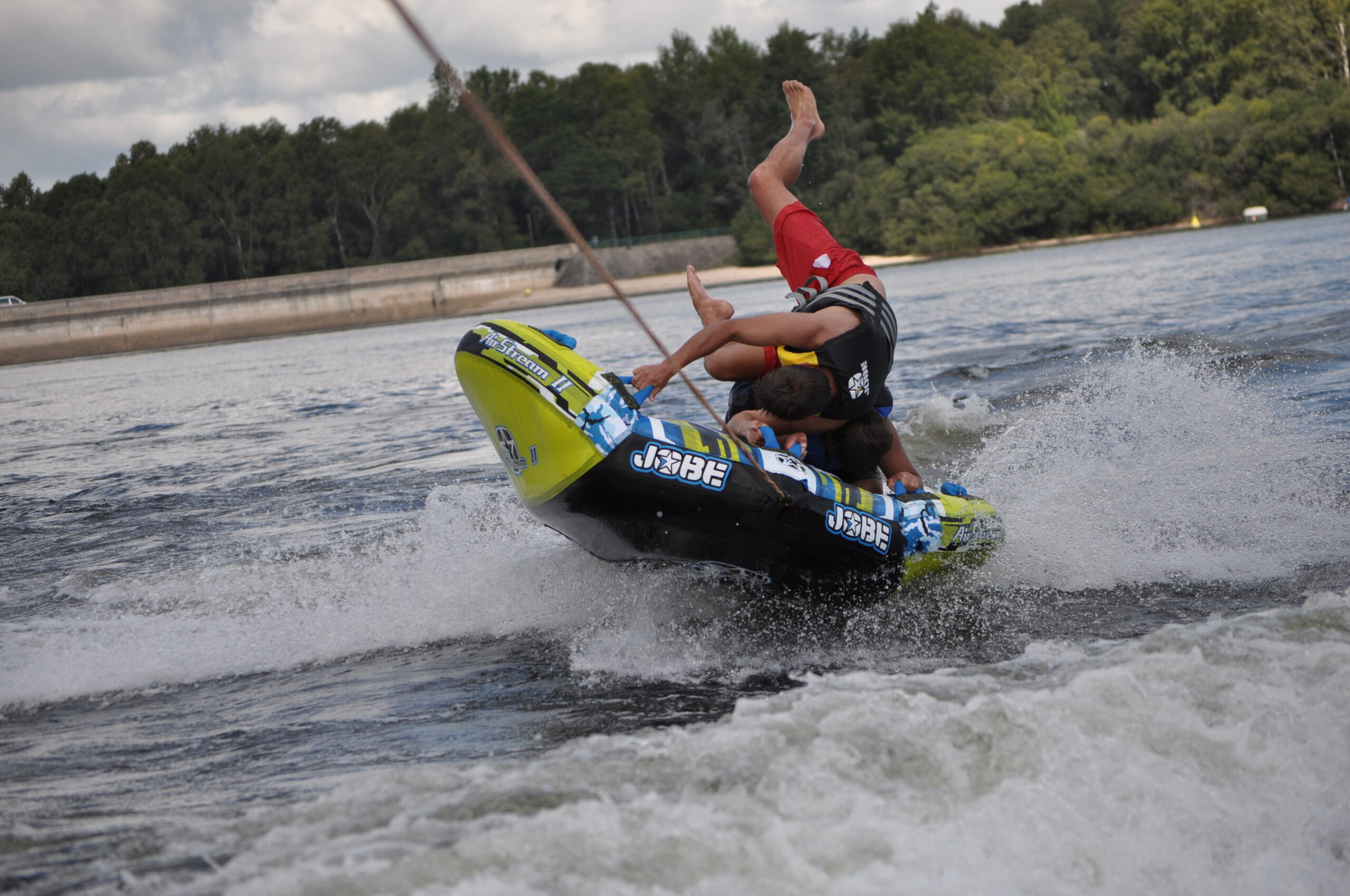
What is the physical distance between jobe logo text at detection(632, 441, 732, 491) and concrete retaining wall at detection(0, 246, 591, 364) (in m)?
55.3

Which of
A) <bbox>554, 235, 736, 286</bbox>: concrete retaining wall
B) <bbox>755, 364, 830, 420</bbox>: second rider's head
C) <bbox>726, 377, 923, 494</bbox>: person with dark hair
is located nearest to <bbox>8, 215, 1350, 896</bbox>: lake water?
<bbox>726, 377, 923, 494</bbox>: person with dark hair

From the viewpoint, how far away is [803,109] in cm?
582

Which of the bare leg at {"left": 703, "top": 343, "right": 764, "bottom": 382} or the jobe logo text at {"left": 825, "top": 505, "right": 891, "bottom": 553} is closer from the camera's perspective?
the jobe logo text at {"left": 825, "top": 505, "right": 891, "bottom": 553}

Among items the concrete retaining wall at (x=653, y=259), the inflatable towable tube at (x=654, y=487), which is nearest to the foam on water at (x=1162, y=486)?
the inflatable towable tube at (x=654, y=487)

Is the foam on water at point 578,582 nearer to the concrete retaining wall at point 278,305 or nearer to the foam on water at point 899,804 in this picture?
the foam on water at point 899,804

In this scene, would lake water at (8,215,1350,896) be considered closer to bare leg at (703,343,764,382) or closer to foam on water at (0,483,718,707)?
foam on water at (0,483,718,707)

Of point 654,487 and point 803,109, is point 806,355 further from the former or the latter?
point 803,109

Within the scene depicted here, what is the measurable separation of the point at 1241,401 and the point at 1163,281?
14.5m

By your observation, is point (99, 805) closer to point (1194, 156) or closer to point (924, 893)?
point (924, 893)

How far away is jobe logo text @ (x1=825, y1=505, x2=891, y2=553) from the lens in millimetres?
4406

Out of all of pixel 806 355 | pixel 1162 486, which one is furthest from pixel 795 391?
pixel 1162 486

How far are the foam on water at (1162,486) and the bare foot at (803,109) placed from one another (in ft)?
7.19

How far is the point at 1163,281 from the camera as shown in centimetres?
2069

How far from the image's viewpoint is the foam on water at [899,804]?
236 centimetres
